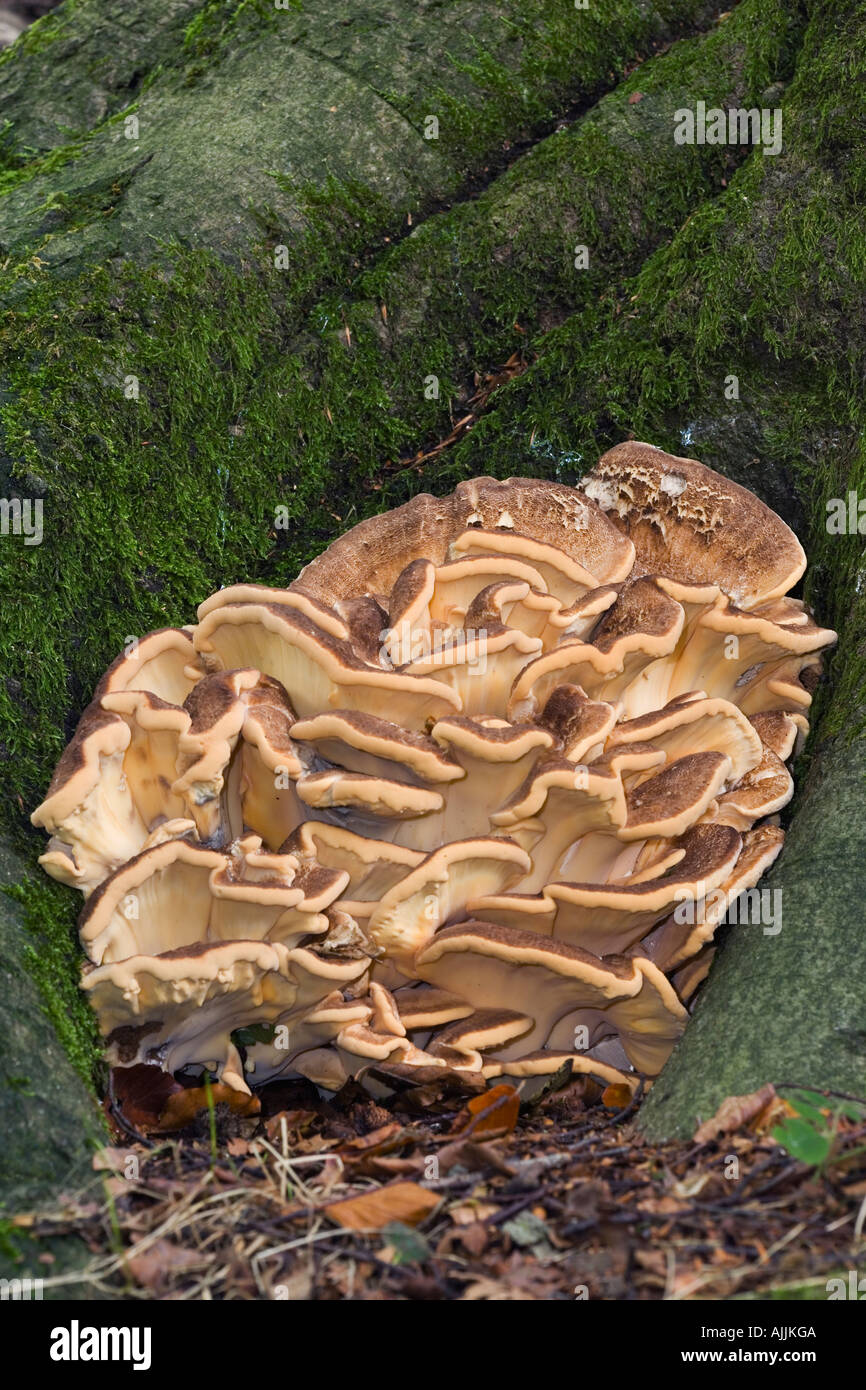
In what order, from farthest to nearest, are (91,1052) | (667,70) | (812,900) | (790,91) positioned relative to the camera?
(667,70) < (790,91) < (812,900) < (91,1052)

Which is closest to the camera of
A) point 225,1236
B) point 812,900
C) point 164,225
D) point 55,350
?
point 225,1236

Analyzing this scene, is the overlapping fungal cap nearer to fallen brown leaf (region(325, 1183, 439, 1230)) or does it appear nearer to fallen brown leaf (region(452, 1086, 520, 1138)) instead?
fallen brown leaf (region(452, 1086, 520, 1138))

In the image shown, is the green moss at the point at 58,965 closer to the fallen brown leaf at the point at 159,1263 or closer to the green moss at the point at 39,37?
the fallen brown leaf at the point at 159,1263

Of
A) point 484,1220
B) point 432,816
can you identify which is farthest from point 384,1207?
point 432,816

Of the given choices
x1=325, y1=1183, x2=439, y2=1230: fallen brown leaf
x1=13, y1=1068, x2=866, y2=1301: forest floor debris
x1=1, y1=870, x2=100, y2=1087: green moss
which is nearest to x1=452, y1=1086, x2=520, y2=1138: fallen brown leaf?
x1=13, y1=1068, x2=866, y2=1301: forest floor debris

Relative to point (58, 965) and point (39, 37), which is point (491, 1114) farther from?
point (39, 37)
